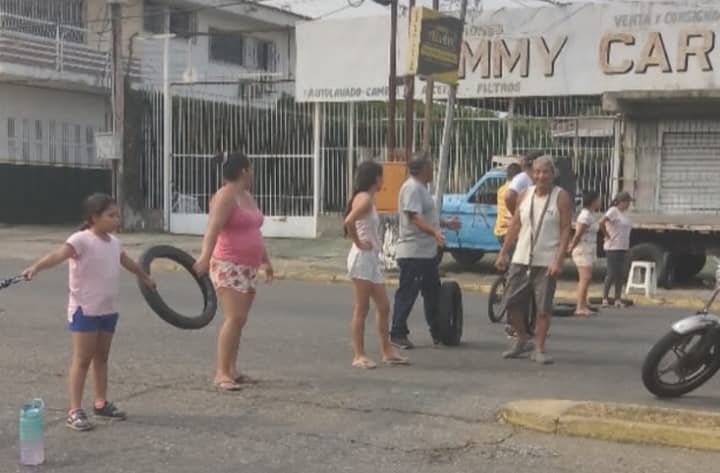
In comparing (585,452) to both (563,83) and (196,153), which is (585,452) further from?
(196,153)

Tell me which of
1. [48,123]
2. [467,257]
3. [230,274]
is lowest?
[467,257]

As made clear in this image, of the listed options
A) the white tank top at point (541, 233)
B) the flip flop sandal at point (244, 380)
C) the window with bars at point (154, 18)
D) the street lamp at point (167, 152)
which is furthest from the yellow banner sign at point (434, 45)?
the window with bars at point (154, 18)

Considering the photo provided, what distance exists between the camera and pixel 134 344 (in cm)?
925

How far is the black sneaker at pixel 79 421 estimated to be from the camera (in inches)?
240

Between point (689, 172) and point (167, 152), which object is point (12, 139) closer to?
point (167, 152)

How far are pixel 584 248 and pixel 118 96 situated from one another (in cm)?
1458

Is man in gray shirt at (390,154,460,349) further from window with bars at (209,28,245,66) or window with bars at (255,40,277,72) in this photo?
window with bars at (255,40,277,72)

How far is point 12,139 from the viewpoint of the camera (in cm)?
2661

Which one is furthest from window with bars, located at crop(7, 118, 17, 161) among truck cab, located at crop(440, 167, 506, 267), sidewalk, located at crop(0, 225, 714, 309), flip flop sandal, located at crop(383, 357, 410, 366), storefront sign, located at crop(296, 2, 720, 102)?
flip flop sandal, located at crop(383, 357, 410, 366)

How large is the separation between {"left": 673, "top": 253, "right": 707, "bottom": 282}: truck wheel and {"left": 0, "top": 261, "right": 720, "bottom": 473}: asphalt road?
16.7 feet

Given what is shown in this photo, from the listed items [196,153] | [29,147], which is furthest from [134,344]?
[29,147]

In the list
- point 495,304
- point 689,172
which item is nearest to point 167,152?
point 689,172

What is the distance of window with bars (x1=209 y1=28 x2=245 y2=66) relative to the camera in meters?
33.4

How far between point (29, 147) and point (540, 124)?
46.9ft
